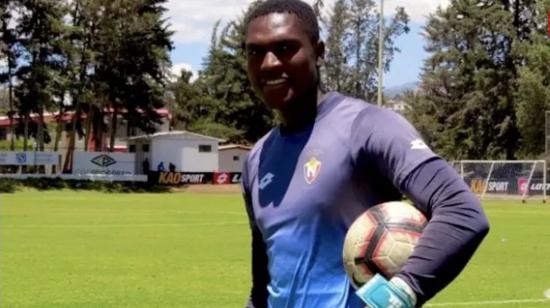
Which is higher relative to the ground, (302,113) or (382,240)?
(302,113)

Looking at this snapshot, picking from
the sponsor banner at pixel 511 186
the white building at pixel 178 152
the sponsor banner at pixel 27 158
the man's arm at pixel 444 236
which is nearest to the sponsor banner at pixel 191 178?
the white building at pixel 178 152

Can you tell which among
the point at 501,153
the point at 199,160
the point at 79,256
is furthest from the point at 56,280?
the point at 501,153

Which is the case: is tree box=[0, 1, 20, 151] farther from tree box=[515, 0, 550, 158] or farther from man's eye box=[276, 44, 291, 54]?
man's eye box=[276, 44, 291, 54]

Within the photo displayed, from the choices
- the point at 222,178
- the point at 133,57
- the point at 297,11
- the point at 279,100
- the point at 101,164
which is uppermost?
the point at 133,57

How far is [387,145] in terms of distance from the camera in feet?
9.70

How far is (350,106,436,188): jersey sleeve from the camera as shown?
2.89m

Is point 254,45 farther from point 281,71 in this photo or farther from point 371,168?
point 371,168

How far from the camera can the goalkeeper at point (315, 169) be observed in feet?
9.45

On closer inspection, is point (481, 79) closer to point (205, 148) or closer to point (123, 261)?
point (205, 148)

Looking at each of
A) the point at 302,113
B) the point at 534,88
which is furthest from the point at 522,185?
the point at 302,113

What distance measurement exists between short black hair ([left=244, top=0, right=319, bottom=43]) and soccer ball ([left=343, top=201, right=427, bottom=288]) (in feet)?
2.12

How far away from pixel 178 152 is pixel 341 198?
68835 millimetres

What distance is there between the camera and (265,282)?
3660 millimetres

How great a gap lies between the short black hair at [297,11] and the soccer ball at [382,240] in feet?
2.12
